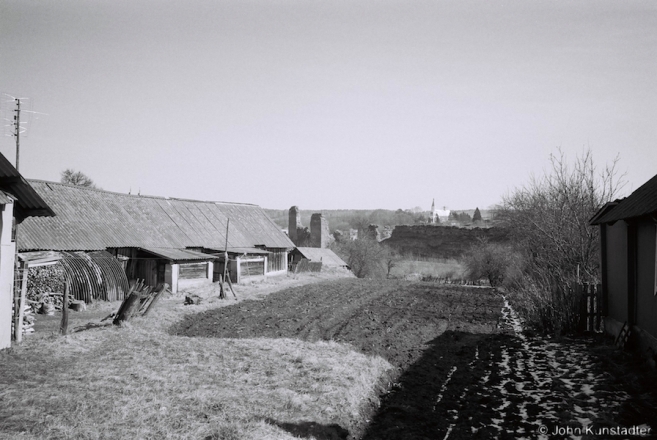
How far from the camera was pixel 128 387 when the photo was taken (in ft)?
27.8

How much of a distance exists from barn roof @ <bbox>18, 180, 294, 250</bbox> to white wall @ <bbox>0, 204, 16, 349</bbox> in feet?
32.8

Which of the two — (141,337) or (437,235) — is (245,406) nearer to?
(141,337)

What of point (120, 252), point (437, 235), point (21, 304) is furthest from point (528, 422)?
point (437, 235)

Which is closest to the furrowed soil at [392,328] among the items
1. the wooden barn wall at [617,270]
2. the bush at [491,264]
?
the wooden barn wall at [617,270]

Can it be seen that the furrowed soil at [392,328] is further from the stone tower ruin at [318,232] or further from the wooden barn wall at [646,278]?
the stone tower ruin at [318,232]

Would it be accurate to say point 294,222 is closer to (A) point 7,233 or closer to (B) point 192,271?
(B) point 192,271

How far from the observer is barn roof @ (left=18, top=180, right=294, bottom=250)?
2214 centimetres

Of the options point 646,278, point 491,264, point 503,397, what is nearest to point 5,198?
point 503,397

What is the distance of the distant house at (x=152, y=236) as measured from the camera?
2278 cm

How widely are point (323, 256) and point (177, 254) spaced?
2192cm

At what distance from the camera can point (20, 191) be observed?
453 inches

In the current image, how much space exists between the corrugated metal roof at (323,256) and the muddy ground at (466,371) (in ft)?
75.6

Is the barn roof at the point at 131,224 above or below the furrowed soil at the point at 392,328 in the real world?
above

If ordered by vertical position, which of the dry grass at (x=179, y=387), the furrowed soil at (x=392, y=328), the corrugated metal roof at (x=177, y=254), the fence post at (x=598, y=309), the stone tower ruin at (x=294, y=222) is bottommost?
the furrowed soil at (x=392, y=328)
